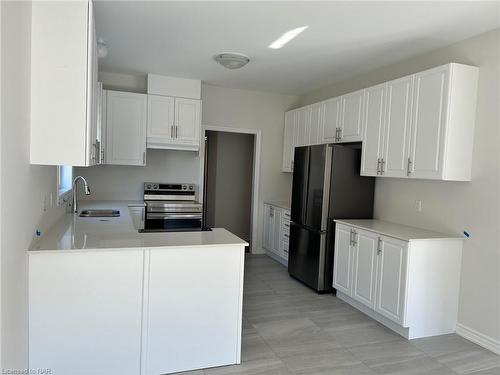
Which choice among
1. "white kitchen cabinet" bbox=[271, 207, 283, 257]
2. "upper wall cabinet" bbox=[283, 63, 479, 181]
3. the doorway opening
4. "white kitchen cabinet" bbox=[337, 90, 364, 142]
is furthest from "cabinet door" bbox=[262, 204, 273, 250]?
"upper wall cabinet" bbox=[283, 63, 479, 181]

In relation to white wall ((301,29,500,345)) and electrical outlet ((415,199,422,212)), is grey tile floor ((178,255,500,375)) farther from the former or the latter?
electrical outlet ((415,199,422,212))

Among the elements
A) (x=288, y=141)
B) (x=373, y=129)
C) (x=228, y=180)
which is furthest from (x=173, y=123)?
(x=373, y=129)

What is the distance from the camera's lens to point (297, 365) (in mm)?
2545

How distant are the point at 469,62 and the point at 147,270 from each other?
123 inches

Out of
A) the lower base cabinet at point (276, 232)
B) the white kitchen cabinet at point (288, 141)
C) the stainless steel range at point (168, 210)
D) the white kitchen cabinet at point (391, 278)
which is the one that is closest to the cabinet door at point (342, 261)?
the white kitchen cabinet at point (391, 278)

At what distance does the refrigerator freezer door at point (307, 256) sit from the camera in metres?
3.99

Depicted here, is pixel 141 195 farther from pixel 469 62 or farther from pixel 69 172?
pixel 469 62

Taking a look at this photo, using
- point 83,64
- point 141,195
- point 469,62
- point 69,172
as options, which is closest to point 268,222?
point 141,195

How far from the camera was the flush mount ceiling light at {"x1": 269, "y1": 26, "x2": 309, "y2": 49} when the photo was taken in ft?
9.90

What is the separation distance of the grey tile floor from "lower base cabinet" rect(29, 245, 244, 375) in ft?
0.76

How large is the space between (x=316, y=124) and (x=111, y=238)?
3142mm

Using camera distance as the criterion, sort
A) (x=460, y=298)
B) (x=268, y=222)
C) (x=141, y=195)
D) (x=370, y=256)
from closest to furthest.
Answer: (x=460, y=298)
(x=370, y=256)
(x=141, y=195)
(x=268, y=222)

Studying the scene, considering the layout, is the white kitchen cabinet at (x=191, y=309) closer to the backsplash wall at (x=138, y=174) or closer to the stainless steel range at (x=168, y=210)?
the stainless steel range at (x=168, y=210)

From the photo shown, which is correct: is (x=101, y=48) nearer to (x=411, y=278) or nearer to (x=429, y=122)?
(x=429, y=122)
